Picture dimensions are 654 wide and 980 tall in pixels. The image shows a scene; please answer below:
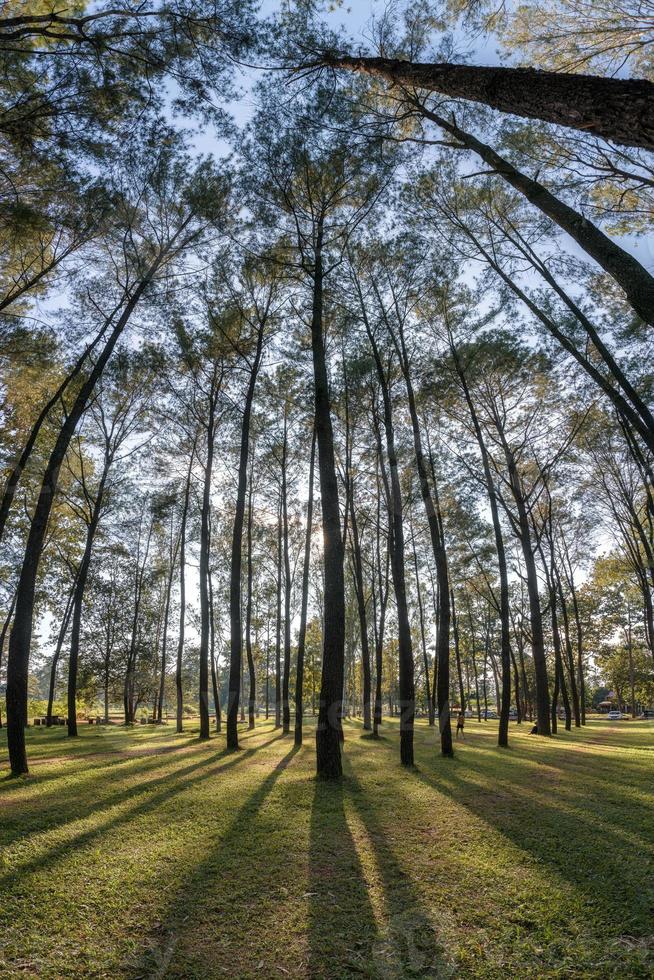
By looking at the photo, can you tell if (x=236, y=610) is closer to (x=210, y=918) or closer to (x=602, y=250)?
(x=210, y=918)

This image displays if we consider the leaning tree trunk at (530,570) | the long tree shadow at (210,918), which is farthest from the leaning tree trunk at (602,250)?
the leaning tree trunk at (530,570)

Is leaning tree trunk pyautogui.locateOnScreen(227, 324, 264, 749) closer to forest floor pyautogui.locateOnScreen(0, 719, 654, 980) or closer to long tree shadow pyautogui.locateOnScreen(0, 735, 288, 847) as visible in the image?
long tree shadow pyautogui.locateOnScreen(0, 735, 288, 847)

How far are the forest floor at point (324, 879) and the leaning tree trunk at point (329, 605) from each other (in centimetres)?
58

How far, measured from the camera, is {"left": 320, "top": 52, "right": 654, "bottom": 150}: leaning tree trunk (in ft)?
10.6

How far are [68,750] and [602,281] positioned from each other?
18667mm

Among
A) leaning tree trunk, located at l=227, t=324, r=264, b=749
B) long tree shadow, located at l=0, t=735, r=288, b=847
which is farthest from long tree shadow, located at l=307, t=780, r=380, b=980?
leaning tree trunk, located at l=227, t=324, r=264, b=749

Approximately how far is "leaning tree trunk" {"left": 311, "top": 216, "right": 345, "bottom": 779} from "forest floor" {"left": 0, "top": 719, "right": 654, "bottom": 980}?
1.92ft

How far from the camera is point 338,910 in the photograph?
3408mm

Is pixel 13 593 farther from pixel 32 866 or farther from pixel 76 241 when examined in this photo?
pixel 32 866

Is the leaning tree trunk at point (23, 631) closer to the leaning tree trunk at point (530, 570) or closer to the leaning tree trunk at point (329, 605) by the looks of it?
the leaning tree trunk at point (329, 605)

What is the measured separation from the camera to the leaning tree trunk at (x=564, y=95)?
3.23 m

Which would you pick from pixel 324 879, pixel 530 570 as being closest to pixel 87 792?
pixel 324 879

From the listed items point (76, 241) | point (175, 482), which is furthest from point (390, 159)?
point (175, 482)

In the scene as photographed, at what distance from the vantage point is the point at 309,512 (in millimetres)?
15406
